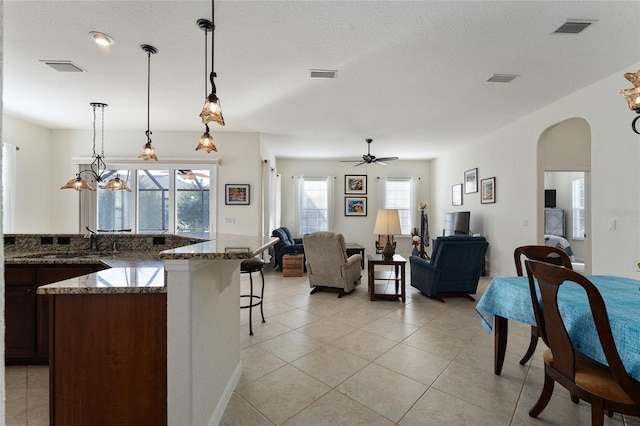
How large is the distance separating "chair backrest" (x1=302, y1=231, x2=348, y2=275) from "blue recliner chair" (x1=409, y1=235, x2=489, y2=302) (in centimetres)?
120

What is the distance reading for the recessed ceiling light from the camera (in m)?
2.50

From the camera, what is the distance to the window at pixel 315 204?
794 centimetres

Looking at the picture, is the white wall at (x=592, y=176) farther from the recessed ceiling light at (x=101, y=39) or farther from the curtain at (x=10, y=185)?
the curtain at (x=10, y=185)

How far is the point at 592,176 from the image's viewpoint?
3.51 metres

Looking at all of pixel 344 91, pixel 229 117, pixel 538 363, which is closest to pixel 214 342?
pixel 538 363

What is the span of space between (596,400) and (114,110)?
232 inches

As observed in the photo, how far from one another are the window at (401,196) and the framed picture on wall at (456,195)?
1249mm

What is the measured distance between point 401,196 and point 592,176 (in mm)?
4736

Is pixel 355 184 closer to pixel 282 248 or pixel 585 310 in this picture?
pixel 282 248

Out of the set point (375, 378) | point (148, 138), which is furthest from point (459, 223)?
point (148, 138)

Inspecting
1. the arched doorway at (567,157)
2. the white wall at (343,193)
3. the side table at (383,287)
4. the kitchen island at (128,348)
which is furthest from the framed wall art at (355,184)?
the kitchen island at (128,348)

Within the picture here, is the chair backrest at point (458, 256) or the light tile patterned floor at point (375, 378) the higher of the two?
the chair backrest at point (458, 256)

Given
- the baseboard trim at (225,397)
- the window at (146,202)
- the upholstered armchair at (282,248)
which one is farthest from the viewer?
the upholstered armchair at (282,248)

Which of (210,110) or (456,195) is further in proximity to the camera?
(456,195)
